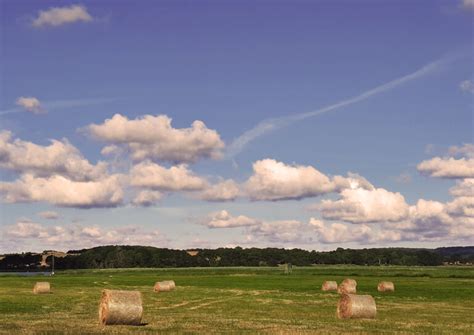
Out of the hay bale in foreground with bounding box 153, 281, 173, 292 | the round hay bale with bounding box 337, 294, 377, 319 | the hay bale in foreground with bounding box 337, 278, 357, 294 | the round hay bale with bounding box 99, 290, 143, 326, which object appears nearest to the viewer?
the round hay bale with bounding box 99, 290, 143, 326

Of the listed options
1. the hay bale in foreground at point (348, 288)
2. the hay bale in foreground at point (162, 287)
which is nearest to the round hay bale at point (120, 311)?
the hay bale in foreground at point (162, 287)

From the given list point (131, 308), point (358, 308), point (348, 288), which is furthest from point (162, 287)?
point (131, 308)

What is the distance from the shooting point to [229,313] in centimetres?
3466

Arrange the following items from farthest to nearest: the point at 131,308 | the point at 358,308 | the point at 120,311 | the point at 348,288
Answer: the point at 348,288, the point at 358,308, the point at 131,308, the point at 120,311

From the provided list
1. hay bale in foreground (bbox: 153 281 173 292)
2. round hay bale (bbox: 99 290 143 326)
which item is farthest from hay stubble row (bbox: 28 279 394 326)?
hay bale in foreground (bbox: 153 281 173 292)

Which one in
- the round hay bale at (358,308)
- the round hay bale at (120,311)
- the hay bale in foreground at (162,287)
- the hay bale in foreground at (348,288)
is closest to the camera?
the round hay bale at (120,311)

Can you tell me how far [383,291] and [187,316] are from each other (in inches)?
1241

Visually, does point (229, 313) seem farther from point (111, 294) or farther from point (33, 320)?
point (33, 320)

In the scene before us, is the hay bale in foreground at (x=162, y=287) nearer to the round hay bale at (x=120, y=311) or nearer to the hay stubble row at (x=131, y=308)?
the hay stubble row at (x=131, y=308)

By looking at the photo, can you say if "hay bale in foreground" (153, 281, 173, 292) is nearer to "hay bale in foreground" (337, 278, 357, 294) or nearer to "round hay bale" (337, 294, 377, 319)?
"hay bale in foreground" (337, 278, 357, 294)

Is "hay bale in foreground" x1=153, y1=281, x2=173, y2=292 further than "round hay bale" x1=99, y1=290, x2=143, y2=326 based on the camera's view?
Yes

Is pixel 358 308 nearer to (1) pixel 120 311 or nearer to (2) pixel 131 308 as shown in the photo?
(2) pixel 131 308

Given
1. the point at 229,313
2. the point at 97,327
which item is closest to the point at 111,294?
the point at 97,327

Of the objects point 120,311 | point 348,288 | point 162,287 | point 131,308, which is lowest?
point 348,288
